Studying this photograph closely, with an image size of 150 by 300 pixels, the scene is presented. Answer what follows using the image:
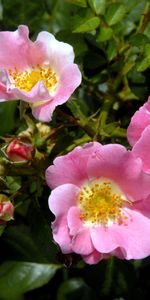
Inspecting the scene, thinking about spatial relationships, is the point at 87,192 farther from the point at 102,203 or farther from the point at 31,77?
the point at 31,77

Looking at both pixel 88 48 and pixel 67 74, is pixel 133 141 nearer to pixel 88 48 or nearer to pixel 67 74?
pixel 67 74

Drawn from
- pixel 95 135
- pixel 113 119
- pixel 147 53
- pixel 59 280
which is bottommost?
pixel 59 280

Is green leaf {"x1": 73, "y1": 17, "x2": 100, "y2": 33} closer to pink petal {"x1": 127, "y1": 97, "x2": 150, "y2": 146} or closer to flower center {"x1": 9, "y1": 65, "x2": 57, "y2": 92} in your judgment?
flower center {"x1": 9, "y1": 65, "x2": 57, "y2": 92}

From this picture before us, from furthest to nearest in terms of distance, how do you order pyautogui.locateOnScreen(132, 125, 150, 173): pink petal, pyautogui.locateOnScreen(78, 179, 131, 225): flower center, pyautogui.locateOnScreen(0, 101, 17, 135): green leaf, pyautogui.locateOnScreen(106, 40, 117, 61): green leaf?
pyautogui.locateOnScreen(0, 101, 17, 135): green leaf, pyautogui.locateOnScreen(106, 40, 117, 61): green leaf, pyautogui.locateOnScreen(78, 179, 131, 225): flower center, pyautogui.locateOnScreen(132, 125, 150, 173): pink petal

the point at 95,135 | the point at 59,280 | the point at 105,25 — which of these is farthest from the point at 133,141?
the point at 59,280

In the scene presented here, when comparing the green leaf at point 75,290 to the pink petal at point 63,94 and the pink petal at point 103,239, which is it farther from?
the pink petal at point 63,94

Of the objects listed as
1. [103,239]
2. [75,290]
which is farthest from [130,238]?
[75,290]

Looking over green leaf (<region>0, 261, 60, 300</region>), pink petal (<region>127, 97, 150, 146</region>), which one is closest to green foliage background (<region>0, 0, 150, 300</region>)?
green leaf (<region>0, 261, 60, 300</region>)
